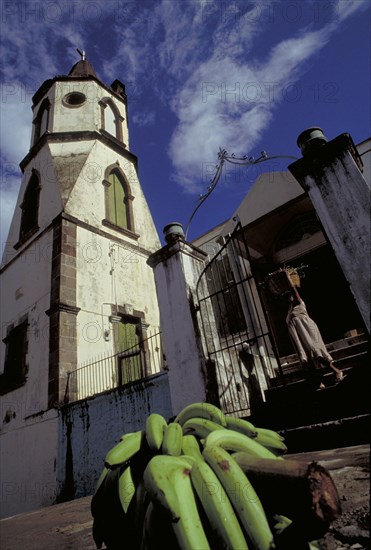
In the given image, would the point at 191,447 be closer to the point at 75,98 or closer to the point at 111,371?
the point at 111,371

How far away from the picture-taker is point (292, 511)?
1.15 m

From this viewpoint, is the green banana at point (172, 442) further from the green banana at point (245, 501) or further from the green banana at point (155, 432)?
the green banana at point (245, 501)

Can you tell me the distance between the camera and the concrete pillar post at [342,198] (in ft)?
11.6

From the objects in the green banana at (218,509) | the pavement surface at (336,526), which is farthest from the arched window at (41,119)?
the green banana at (218,509)

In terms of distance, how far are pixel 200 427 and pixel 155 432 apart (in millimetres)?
286

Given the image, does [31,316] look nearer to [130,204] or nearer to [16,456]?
[16,456]

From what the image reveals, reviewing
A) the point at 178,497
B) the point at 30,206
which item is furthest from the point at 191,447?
the point at 30,206

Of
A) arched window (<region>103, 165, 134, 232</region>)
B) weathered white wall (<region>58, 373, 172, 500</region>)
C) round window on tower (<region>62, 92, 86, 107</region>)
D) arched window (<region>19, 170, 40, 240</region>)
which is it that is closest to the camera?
weathered white wall (<region>58, 373, 172, 500</region>)

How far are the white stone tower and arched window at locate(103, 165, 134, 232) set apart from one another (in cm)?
5

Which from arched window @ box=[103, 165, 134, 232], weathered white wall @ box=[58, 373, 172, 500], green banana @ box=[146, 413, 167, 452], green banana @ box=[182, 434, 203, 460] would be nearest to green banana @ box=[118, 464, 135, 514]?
green banana @ box=[146, 413, 167, 452]

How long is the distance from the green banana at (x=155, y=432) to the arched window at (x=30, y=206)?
11.6 metres

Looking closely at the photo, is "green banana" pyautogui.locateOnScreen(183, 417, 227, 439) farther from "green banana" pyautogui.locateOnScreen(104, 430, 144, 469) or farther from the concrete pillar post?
the concrete pillar post

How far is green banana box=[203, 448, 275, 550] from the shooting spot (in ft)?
3.67

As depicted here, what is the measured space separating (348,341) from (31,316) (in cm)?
876
